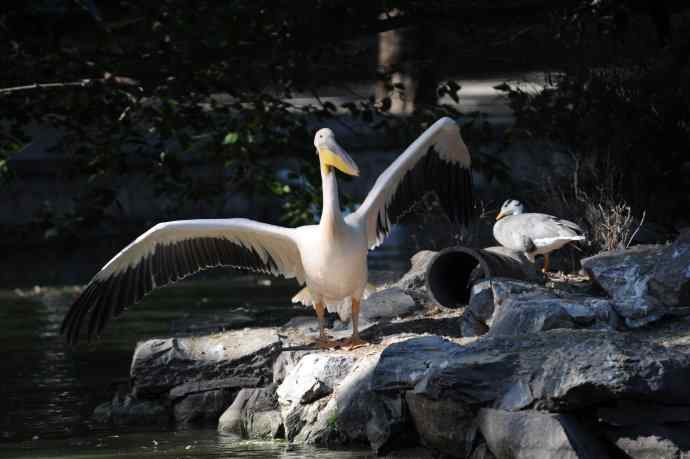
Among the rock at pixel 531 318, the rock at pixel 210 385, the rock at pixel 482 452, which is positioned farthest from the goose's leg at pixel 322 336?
the rock at pixel 482 452

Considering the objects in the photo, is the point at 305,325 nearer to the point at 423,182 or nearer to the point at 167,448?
the point at 423,182

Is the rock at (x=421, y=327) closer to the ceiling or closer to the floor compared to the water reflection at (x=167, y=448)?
closer to the ceiling

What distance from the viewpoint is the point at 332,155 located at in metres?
7.64

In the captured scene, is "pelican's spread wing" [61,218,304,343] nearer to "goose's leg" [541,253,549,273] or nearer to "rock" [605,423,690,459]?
"goose's leg" [541,253,549,273]

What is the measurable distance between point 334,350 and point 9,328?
5.28 meters

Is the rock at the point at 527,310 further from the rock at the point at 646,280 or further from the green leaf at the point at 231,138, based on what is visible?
the green leaf at the point at 231,138

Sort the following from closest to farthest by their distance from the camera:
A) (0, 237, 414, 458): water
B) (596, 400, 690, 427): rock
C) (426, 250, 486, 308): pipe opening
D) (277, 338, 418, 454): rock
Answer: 1. (596, 400, 690, 427): rock
2. (277, 338, 418, 454): rock
3. (0, 237, 414, 458): water
4. (426, 250, 486, 308): pipe opening

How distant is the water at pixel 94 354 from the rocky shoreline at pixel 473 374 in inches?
10.5

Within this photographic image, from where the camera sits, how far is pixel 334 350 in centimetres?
752

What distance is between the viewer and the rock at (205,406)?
7973 mm

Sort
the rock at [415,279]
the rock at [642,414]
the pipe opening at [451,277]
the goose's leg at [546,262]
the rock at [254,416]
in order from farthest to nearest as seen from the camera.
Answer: the rock at [415,279], the goose's leg at [546,262], the pipe opening at [451,277], the rock at [254,416], the rock at [642,414]

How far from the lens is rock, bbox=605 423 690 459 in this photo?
18.0 feet

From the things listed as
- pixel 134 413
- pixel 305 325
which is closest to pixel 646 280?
pixel 305 325

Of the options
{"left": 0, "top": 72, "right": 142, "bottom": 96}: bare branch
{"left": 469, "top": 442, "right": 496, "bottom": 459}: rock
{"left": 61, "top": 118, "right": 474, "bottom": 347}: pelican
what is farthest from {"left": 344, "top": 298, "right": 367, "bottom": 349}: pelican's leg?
{"left": 0, "top": 72, "right": 142, "bottom": 96}: bare branch
